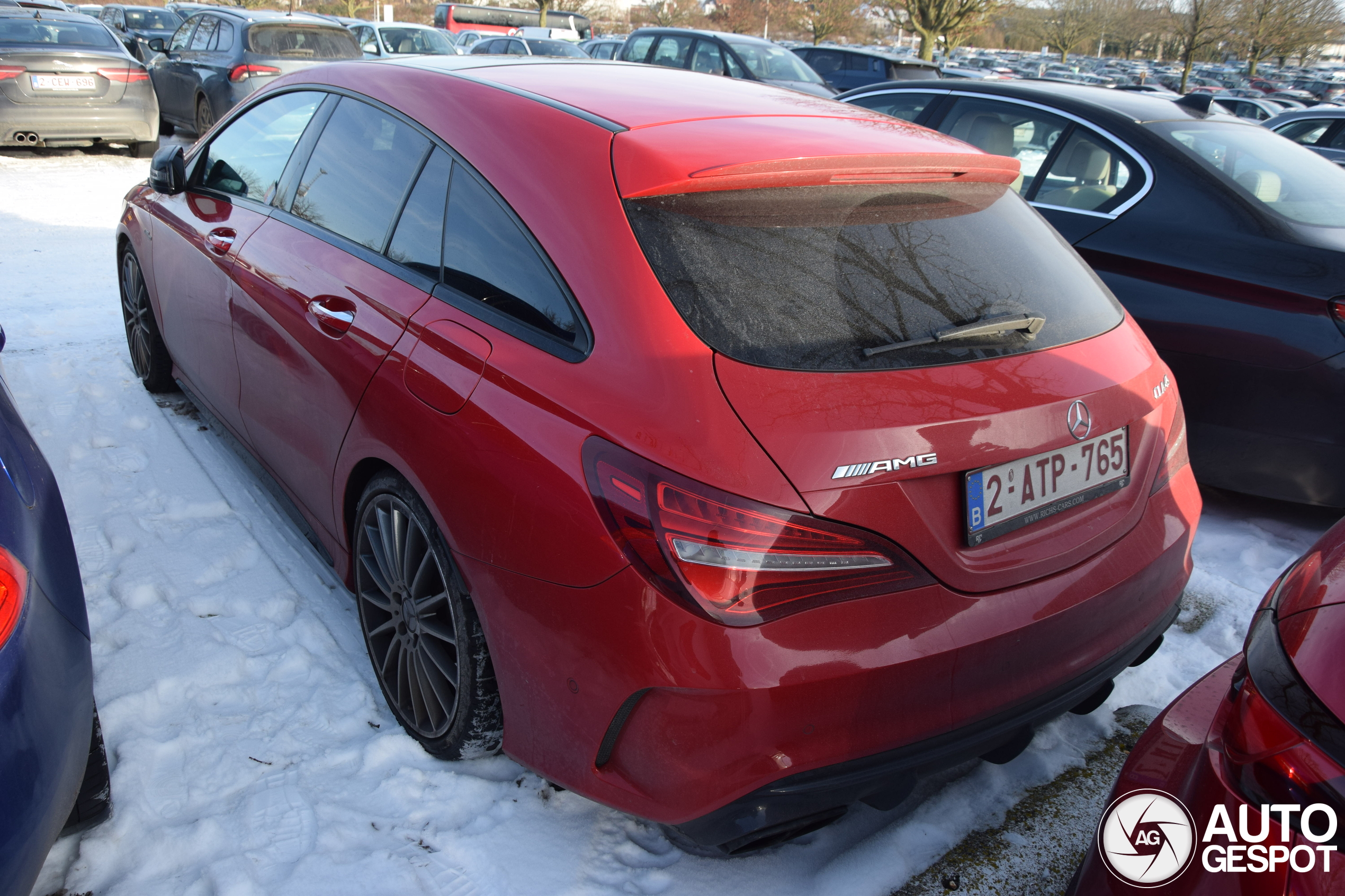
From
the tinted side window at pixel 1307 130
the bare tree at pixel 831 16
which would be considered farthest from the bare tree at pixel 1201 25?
the tinted side window at pixel 1307 130

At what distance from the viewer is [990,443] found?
177cm

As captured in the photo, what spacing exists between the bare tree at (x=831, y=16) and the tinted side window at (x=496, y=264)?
37277mm

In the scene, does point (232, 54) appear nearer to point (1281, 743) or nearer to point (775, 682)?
point (775, 682)

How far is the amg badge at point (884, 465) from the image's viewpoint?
1.64m

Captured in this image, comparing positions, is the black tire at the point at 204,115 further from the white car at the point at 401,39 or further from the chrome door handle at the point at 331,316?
the chrome door handle at the point at 331,316

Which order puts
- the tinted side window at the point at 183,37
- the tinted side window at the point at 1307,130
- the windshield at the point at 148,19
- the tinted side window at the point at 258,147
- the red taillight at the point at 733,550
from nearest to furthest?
1. the red taillight at the point at 733,550
2. the tinted side window at the point at 258,147
3. the tinted side window at the point at 1307,130
4. the tinted side window at the point at 183,37
5. the windshield at the point at 148,19

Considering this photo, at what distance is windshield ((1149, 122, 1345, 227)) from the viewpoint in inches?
152

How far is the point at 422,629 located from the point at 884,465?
122cm

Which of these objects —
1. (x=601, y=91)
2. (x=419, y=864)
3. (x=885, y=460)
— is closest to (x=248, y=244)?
(x=601, y=91)

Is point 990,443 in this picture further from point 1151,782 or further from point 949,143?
point 949,143

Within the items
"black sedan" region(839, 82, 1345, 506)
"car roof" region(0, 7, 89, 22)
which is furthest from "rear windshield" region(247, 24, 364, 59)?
"black sedan" region(839, 82, 1345, 506)

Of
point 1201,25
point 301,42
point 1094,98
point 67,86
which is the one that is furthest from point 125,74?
point 1201,25

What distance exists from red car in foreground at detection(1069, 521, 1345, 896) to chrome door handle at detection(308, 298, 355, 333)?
198cm

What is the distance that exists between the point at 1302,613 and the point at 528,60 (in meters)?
2.51
